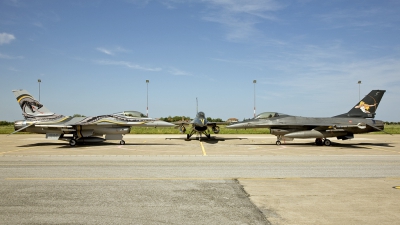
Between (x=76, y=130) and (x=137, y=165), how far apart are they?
1271 cm

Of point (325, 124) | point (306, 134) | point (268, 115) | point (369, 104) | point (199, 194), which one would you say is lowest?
point (199, 194)

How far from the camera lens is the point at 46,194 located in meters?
8.03

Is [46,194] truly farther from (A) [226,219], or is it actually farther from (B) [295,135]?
(B) [295,135]

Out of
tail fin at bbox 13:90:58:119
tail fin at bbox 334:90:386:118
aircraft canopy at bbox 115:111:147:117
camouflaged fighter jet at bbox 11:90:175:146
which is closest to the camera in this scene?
camouflaged fighter jet at bbox 11:90:175:146

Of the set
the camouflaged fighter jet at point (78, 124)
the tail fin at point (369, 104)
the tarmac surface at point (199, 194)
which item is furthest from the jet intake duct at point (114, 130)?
the tail fin at point (369, 104)

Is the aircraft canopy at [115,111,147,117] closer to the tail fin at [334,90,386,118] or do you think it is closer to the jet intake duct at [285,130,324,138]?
the jet intake duct at [285,130,324,138]

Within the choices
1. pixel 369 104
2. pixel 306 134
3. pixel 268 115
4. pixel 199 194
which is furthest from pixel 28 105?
pixel 369 104

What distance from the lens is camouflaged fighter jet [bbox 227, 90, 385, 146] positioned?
23594 millimetres

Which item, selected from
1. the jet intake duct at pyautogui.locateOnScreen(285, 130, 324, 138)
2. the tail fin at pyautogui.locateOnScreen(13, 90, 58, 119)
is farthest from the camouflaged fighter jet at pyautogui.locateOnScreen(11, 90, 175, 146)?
the jet intake duct at pyautogui.locateOnScreen(285, 130, 324, 138)

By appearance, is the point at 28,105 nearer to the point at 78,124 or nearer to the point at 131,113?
the point at 78,124

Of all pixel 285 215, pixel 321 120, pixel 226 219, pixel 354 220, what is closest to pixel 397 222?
pixel 354 220

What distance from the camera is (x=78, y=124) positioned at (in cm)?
2314

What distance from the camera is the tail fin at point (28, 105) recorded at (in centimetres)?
2431

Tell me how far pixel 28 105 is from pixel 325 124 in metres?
24.1
